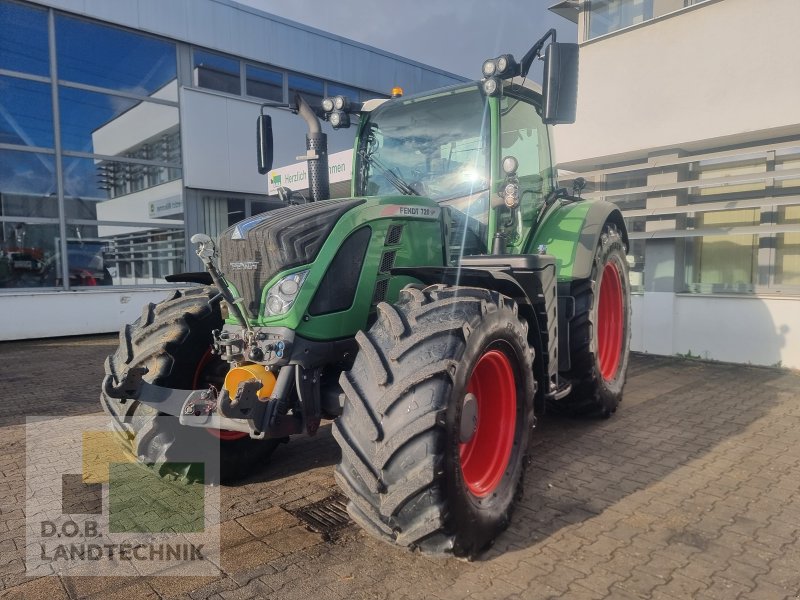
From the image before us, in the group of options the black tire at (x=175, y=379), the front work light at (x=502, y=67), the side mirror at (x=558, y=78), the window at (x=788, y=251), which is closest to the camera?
the black tire at (x=175, y=379)

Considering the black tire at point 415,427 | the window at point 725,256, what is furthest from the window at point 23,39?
the window at point 725,256

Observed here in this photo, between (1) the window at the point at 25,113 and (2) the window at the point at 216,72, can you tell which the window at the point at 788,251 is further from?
(1) the window at the point at 25,113

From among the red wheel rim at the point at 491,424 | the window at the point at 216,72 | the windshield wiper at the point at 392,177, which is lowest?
the red wheel rim at the point at 491,424

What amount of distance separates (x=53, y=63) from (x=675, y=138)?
10157 millimetres

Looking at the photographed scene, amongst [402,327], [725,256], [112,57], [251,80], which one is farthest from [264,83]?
[402,327]

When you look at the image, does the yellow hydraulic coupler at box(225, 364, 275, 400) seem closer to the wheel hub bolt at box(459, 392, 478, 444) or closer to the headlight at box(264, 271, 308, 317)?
the headlight at box(264, 271, 308, 317)

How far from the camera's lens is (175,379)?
3.16 metres

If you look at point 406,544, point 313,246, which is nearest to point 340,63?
point 313,246

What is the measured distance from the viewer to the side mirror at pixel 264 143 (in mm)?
4426

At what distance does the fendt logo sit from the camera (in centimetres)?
281

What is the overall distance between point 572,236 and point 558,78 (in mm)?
1405

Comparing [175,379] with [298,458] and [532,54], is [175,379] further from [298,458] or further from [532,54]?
[532,54]

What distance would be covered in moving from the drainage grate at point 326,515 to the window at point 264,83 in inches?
452

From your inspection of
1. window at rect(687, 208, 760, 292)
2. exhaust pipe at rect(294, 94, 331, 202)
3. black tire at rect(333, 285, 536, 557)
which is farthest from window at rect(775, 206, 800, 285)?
black tire at rect(333, 285, 536, 557)
